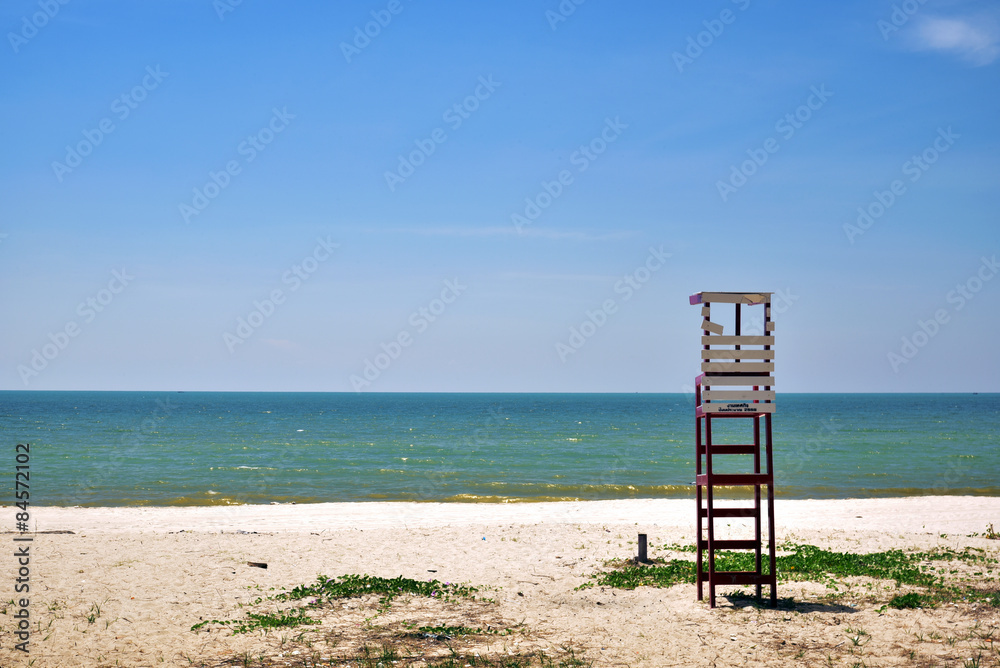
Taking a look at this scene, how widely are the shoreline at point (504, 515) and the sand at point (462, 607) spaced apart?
1701mm

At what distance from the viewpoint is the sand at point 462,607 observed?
27.3 feet

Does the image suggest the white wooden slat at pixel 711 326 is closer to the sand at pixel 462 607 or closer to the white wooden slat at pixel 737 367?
the white wooden slat at pixel 737 367

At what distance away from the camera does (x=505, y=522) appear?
2042cm

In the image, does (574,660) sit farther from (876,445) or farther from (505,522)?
(876,445)

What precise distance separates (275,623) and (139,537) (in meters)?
7.80

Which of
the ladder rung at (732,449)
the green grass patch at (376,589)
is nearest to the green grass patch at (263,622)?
the green grass patch at (376,589)

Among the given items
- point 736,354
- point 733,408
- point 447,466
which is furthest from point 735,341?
point 447,466

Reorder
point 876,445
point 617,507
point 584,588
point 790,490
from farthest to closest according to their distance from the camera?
point 876,445 → point 790,490 → point 617,507 → point 584,588

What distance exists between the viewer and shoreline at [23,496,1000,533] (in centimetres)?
1944

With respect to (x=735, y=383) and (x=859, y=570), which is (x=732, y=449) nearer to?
(x=735, y=383)

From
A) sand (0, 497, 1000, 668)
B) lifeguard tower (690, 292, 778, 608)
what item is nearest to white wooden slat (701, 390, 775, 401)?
lifeguard tower (690, 292, 778, 608)

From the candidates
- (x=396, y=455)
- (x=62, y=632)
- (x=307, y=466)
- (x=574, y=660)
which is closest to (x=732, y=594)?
(x=574, y=660)

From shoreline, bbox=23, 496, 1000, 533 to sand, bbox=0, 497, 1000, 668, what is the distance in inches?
67.0

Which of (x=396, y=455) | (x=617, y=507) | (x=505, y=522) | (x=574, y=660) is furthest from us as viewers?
(x=396, y=455)
